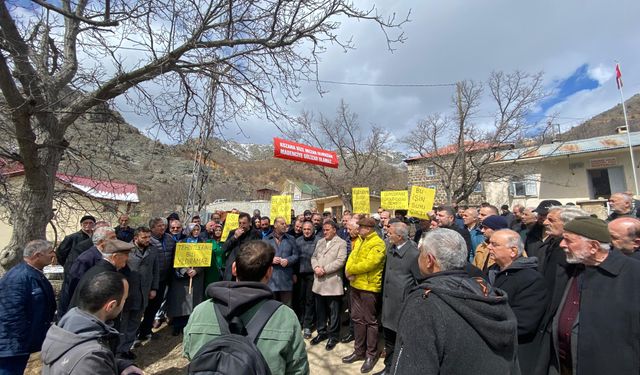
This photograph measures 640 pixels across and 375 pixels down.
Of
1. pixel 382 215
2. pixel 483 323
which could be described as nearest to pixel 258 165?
pixel 382 215

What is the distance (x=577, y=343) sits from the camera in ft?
7.53

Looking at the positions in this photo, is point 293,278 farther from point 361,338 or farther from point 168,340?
point 168,340

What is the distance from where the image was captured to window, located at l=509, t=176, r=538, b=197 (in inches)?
919

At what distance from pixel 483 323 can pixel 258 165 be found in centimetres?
8803

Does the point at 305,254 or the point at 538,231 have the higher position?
the point at 538,231

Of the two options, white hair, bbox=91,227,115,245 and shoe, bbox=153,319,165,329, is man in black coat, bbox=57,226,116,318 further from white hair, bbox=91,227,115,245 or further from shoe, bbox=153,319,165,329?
shoe, bbox=153,319,165,329

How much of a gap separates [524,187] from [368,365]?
2503 cm

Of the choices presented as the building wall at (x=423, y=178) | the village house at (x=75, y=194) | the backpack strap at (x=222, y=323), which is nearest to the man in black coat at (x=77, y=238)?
the village house at (x=75, y=194)

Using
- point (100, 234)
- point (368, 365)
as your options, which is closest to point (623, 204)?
point (368, 365)

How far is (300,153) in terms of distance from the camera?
1524cm

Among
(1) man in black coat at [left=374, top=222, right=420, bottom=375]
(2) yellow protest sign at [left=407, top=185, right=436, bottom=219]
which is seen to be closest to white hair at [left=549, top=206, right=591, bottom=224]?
(1) man in black coat at [left=374, top=222, right=420, bottom=375]

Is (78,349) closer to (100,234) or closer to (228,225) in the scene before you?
(100,234)

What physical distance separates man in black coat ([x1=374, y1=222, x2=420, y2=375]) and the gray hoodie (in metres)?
3.18

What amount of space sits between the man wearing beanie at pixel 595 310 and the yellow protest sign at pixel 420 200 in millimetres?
3992
